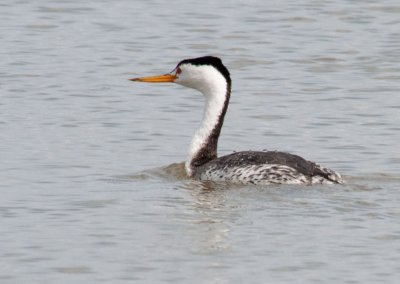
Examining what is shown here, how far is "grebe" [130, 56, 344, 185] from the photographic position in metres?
16.1

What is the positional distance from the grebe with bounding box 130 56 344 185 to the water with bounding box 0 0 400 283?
20 centimetres

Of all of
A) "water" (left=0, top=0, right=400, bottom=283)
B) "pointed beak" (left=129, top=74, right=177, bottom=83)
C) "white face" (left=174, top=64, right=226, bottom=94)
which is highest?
"white face" (left=174, top=64, right=226, bottom=94)

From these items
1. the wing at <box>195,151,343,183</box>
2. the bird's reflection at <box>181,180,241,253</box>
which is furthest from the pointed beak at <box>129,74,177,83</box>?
the wing at <box>195,151,343,183</box>

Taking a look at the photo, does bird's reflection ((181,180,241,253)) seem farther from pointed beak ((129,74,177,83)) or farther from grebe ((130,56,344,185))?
pointed beak ((129,74,177,83))

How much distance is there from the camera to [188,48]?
83.0 feet

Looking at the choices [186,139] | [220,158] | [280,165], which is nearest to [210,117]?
[220,158]

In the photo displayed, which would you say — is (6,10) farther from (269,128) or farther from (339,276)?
(339,276)

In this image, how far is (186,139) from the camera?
19.0 m

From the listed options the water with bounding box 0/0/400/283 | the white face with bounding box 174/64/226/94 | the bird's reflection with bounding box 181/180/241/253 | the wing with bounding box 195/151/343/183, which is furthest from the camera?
the white face with bounding box 174/64/226/94

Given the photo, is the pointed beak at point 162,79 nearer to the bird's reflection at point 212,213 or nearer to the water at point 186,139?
the water at point 186,139

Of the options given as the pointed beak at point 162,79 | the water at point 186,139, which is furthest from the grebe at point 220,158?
the water at point 186,139

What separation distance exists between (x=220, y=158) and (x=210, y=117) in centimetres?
84

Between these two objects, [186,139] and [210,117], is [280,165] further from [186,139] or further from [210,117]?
[186,139]

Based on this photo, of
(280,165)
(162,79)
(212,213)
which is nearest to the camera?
(212,213)
